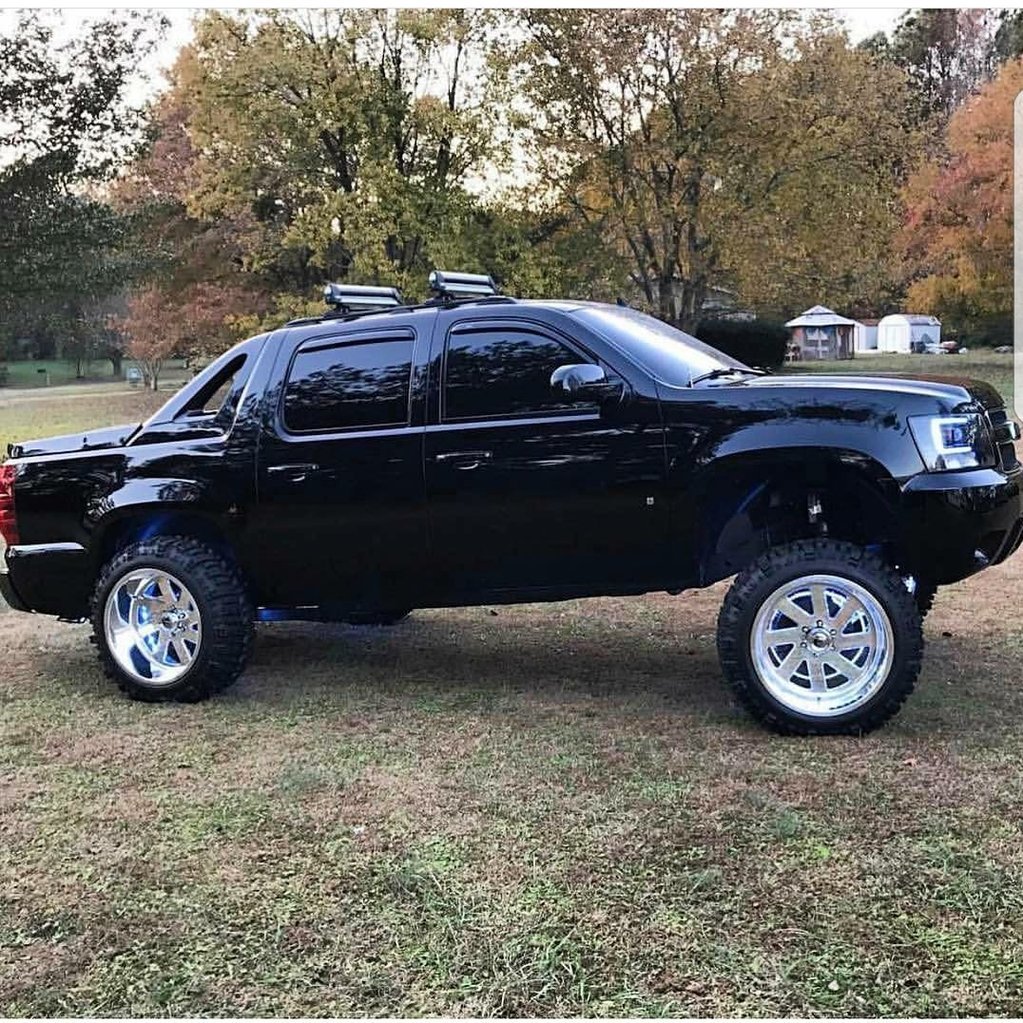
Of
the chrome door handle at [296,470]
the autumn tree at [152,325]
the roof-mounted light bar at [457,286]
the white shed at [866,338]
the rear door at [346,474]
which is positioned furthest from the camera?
the white shed at [866,338]

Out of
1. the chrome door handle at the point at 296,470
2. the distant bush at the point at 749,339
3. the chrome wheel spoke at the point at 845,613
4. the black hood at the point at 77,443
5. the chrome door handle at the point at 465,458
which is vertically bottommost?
the chrome wheel spoke at the point at 845,613

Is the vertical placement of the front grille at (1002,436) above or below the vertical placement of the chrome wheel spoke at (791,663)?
above

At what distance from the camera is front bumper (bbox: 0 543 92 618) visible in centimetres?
599

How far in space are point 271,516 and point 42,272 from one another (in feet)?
60.1

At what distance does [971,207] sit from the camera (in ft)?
96.1

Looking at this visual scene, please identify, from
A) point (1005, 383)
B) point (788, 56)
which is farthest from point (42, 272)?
point (1005, 383)

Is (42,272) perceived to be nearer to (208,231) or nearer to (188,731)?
(208,231)

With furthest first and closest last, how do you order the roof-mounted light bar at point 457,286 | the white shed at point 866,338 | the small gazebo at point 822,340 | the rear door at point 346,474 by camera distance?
the white shed at point 866,338, the small gazebo at point 822,340, the roof-mounted light bar at point 457,286, the rear door at point 346,474

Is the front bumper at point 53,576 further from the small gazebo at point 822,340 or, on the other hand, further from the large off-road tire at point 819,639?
the small gazebo at point 822,340

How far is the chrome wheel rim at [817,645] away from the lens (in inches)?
188

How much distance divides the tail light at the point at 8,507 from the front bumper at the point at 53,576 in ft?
0.27

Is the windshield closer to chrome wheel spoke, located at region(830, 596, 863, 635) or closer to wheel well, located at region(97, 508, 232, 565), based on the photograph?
chrome wheel spoke, located at region(830, 596, 863, 635)

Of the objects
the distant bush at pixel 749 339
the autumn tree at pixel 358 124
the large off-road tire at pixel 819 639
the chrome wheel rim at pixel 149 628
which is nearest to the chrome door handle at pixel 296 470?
the chrome wheel rim at pixel 149 628

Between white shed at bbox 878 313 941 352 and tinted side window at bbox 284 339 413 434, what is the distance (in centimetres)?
5565
